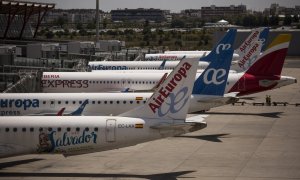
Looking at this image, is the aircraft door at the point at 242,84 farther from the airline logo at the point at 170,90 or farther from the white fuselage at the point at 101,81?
the airline logo at the point at 170,90

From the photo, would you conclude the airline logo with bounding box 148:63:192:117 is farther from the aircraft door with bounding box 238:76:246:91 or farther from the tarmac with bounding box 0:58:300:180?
the aircraft door with bounding box 238:76:246:91

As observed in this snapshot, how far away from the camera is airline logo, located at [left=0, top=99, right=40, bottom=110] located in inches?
1978

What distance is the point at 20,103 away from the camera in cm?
5066

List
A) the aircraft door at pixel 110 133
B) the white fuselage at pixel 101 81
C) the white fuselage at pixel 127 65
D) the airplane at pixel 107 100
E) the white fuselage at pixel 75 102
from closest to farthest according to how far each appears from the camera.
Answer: the aircraft door at pixel 110 133, the white fuselage at pixel 75 102, the airplane at pixel 107 100, the white fuselage at pixel 101 81, the white fuselage at pixel 127 65

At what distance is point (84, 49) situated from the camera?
10775 cm

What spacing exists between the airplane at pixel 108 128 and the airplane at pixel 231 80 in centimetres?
2789

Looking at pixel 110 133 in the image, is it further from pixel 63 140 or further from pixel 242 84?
pixel 242 84

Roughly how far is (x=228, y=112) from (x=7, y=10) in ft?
248

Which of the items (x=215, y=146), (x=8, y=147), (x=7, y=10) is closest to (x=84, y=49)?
(x=7, y=10)

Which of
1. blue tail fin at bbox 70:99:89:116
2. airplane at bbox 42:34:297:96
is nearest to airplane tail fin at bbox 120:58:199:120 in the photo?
blue tail fin at bbox 70:99:89:116

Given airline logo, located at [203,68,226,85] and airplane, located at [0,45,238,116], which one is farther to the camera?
airline logo, located at [203,68,226,85]

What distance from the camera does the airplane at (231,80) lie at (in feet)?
215

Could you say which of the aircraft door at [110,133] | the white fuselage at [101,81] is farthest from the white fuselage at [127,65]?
the aircraft door at [110,133]

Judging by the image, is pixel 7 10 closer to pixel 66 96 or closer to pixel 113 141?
pixel 66 96
